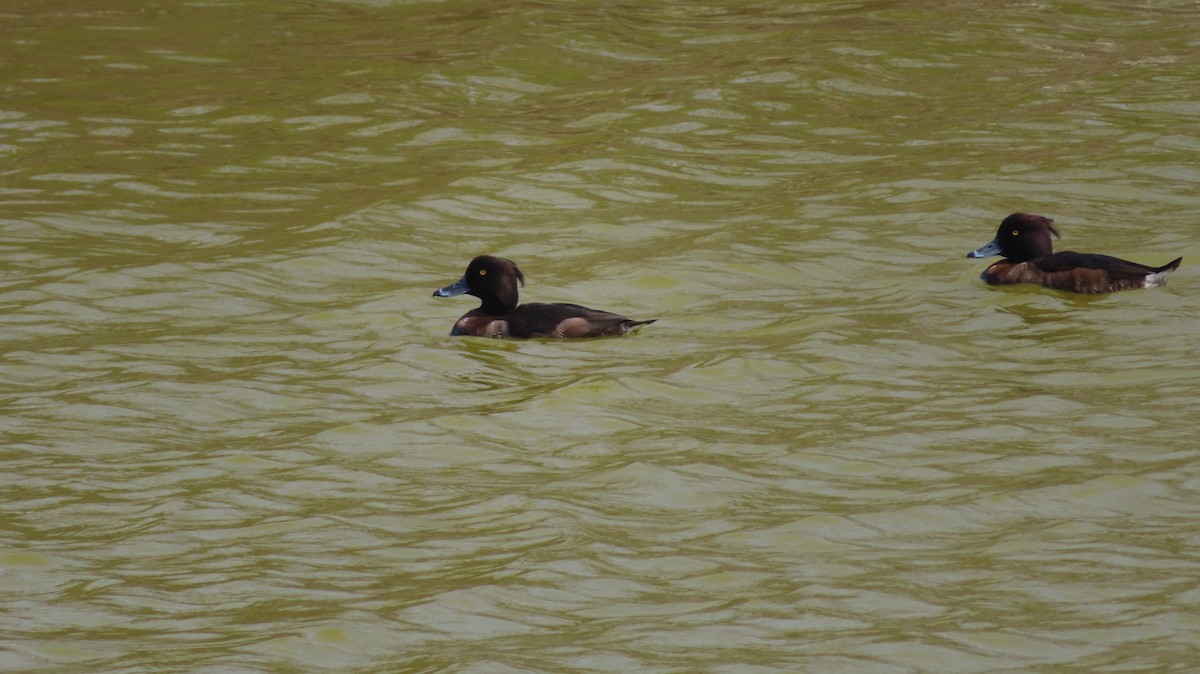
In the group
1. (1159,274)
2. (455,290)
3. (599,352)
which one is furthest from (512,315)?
(1159,274)

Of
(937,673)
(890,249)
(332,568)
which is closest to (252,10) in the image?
(890,249)

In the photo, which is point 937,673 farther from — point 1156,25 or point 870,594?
point 1156,25

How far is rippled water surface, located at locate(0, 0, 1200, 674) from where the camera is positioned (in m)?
7.11

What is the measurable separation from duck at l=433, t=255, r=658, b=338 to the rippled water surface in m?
0.13

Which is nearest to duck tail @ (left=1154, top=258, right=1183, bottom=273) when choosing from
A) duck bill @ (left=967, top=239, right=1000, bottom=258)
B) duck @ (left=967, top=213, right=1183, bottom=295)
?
duck @ (left=967, top=213, right=1183, bottom=295)

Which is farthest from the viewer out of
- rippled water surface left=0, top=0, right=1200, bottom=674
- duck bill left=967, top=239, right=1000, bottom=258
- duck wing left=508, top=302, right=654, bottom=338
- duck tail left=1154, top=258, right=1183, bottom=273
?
duck bill left=967, top=239, right=1000, bottom=258

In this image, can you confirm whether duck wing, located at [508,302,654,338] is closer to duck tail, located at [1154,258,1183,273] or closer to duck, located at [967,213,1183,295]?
duck, located at [967,213,1183,295]

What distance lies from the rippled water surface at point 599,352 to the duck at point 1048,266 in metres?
0.18

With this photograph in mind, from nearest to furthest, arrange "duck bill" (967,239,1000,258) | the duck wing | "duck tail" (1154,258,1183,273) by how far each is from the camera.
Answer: the duck wing → "duck tail" (1154,258,1183,273) → "duck bill" (967,239,1000,258)

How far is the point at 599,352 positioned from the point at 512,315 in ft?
2.75

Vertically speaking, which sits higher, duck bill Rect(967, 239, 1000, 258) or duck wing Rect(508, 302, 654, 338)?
duck bill Rect(967, 239, 1000, 258)

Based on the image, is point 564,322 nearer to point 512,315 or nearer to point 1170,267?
point 512,315

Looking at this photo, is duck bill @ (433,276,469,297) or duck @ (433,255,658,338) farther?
duck bill @ (433,276,469,297)

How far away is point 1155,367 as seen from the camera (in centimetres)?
1052
